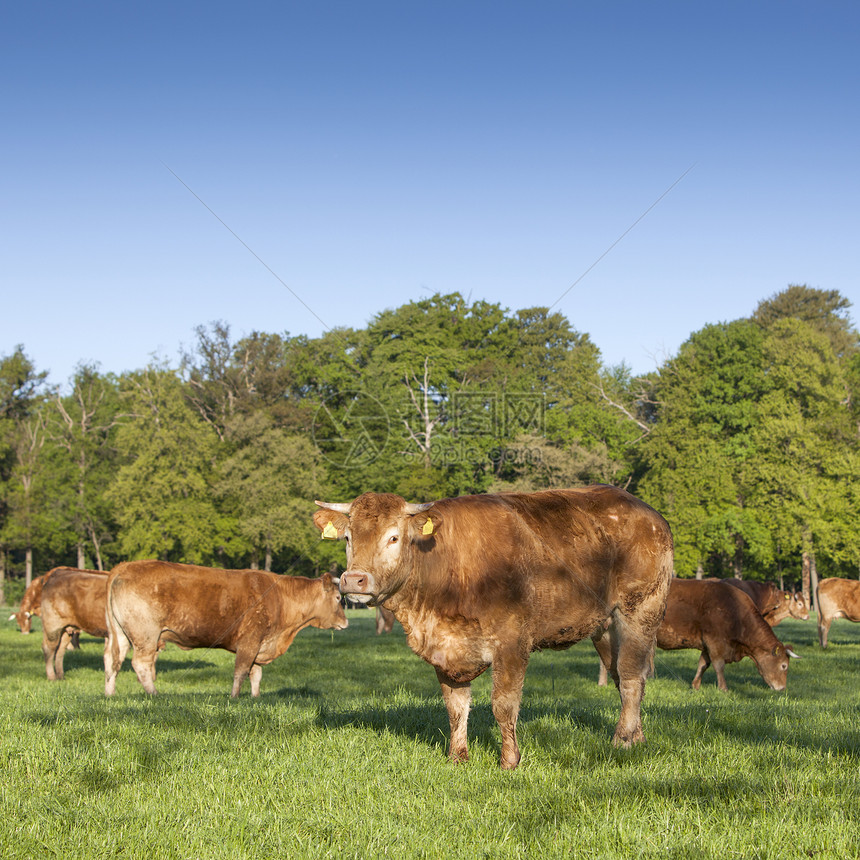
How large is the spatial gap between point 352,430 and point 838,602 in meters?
43.8

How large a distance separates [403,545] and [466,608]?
73 centimetres

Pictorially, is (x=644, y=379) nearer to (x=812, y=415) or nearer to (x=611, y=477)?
(x=611, y=477)

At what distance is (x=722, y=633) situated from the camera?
14.8 m

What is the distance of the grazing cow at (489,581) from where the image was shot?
21.9ft

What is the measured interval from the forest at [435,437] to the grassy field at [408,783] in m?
41.5

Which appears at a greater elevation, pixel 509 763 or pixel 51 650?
pixel 509 763

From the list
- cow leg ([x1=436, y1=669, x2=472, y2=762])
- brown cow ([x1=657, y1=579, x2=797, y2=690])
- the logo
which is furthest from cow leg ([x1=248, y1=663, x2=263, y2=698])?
the logo

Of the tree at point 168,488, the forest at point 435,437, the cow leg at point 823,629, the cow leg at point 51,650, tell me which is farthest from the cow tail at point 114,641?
the tree at point 168,488

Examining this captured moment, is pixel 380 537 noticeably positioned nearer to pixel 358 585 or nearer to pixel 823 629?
pixel 358 585

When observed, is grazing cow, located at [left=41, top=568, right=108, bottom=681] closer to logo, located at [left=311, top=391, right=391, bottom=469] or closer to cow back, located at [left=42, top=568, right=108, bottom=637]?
cow back, located at [left=42, top=568, right=108, bottom=637]

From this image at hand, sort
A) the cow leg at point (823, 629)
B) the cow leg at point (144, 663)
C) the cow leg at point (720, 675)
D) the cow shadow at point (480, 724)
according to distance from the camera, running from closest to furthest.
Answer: the cow shadow at point (480, 724) < the cow leg at point (144, 663) < the cow leg at point (720, 675) < the cow leg at point (823, 629)

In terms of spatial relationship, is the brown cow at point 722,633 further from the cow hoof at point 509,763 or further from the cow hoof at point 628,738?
the cow hoof at point 509,763

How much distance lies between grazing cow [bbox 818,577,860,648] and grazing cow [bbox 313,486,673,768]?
688 inches

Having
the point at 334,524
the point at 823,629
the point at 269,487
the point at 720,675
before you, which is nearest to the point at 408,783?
the point at 334,524
